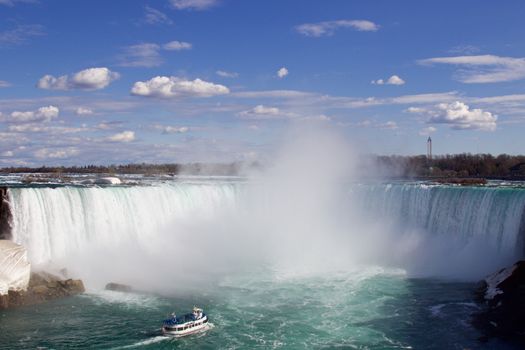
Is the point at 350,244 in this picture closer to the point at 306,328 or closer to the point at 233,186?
the point at 233,186

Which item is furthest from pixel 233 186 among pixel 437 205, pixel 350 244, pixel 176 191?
pixel 437 205

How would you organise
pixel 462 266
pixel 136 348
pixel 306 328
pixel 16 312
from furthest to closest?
pixel 462 266
pixel 16 312
pixel 306 328
pixel 136 348

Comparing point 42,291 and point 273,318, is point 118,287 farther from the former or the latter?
point 273,318

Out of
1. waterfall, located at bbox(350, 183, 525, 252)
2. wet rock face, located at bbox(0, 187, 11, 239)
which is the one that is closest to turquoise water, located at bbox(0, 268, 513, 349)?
wet rock face, located at bbox(0, 187, 11, 239)

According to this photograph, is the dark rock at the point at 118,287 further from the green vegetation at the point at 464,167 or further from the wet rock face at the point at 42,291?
the green vegetation at the point at 464,167

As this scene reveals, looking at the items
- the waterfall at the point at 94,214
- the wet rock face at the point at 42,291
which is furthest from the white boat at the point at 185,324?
the waterfall at the point at 94,214

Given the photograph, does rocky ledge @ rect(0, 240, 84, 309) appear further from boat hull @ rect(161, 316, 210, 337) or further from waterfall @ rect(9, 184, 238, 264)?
boat hull @ rect(161, 316, 210, 337)
